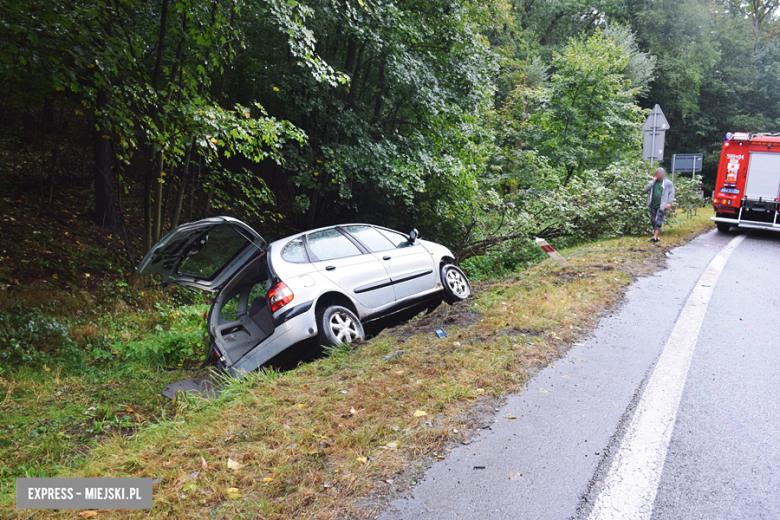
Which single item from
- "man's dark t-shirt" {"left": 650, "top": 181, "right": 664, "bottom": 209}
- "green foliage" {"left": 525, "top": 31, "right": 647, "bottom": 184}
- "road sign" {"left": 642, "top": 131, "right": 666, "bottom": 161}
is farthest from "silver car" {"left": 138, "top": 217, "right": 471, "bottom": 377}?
"green foliage" {"left": 525, "top": 31, "right": 647, "bottom": 184}

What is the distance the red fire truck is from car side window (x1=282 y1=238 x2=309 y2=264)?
13.5 m

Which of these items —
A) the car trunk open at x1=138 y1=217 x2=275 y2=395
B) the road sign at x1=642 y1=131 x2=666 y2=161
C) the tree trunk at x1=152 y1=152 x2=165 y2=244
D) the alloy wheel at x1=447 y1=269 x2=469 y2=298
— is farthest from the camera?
the road sign at x1=642 y1=131 x2=666 y2=161

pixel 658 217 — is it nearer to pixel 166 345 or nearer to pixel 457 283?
pixel 457 283

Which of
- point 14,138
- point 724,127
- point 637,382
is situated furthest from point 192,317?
point 724,127

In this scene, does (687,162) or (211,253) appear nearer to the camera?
(211,253)

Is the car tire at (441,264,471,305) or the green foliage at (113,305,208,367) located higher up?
the car tire at (441,264,471,305)

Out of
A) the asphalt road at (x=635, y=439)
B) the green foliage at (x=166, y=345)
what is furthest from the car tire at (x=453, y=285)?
the green foliage at (x=166, y=345)

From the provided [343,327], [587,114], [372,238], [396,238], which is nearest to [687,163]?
[587,114]

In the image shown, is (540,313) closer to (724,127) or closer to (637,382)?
(637,382)

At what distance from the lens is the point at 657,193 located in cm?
1109

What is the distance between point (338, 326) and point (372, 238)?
1.69m

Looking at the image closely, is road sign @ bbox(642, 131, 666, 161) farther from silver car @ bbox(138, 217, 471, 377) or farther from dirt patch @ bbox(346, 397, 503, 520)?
dirt patch @ bbox(346, 397, 503, 520)

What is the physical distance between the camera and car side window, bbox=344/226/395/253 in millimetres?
6254

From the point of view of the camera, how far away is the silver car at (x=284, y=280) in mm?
4844
